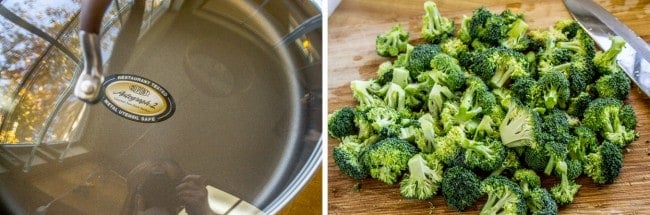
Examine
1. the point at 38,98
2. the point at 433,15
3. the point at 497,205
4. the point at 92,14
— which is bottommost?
the point at 497,205

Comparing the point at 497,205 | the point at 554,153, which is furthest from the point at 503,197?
the point at 554,153

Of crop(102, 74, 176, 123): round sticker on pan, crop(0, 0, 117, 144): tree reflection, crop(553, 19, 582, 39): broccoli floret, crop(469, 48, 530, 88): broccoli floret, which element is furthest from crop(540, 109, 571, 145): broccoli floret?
crop(0, 0, 117, 144): tree reflection

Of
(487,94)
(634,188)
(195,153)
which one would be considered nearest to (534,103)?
(487,94)

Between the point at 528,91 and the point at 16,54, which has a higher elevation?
the point at 16,54

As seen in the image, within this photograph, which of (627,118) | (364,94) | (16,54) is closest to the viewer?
(16,54)

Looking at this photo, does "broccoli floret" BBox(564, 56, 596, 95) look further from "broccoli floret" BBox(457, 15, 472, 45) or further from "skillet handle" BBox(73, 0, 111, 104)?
"skillet handle" BBox(73, 0, 111, 104)

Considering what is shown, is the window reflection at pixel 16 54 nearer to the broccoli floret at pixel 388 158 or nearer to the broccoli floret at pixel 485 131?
the broccoli floret at pixel 388 158

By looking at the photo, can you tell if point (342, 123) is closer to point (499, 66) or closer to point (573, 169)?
point (499, 66)
